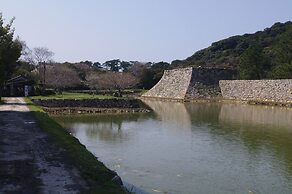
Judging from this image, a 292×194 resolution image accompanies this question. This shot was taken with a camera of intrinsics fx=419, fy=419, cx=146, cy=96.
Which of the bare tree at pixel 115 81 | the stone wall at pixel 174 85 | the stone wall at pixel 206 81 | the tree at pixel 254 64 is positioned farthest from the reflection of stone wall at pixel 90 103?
the bare tree at pixel 115 81

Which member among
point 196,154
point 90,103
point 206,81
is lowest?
point 196,154

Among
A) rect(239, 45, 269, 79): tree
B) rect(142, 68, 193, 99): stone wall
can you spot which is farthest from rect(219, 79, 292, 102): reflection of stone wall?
rect(142, 68, 193, 99): stone wall

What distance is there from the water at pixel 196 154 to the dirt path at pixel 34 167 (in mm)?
2005

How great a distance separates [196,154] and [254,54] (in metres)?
41.0

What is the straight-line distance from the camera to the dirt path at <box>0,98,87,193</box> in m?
7.04

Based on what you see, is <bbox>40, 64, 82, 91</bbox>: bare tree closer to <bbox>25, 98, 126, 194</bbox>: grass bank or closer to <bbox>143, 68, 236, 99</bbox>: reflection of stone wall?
<bbox>143, 68, 236, 99</bbox>: reflection of stone wall

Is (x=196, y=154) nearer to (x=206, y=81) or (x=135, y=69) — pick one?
(x=206, y=81)

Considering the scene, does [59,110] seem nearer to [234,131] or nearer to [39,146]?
[234,131]

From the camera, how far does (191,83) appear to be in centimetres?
5453

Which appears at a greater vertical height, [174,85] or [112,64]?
[112,64]

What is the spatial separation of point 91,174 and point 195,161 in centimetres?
536

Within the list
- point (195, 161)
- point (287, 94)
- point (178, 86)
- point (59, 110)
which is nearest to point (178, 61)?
point (178, 86)

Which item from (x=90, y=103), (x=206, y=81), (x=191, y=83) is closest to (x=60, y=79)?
(x=191, y=83)

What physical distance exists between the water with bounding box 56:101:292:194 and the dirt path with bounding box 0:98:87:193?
2.00 metres
